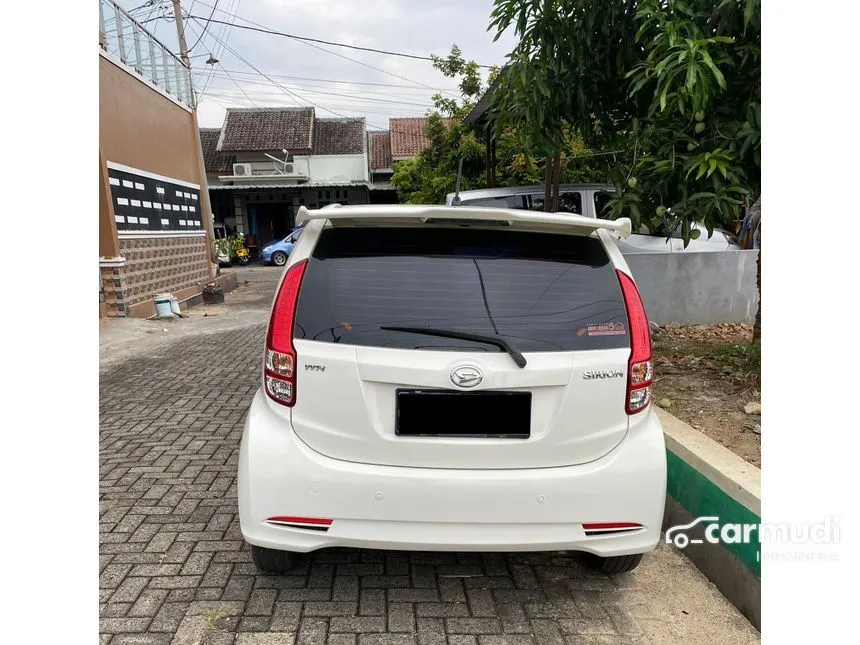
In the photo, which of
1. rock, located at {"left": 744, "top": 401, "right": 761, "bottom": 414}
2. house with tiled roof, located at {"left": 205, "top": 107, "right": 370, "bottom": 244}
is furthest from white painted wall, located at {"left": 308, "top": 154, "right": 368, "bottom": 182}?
rock, located at {"left": 744, "top": 401, "right": 761, "bottom": 414}

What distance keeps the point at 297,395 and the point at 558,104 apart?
323 cm

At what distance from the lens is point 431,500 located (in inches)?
81.7

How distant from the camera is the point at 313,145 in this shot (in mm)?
28078

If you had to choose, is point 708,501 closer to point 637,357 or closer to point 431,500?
point 637,357

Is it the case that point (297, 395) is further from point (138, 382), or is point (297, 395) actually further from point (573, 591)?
point (138, 382)

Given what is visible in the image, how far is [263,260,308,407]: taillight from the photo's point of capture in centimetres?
213

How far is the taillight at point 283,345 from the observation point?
2131mm

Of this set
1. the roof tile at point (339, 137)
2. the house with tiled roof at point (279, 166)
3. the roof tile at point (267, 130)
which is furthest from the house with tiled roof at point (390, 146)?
the roof tile at point (267, 130)

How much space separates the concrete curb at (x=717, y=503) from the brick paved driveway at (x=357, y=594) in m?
0.07

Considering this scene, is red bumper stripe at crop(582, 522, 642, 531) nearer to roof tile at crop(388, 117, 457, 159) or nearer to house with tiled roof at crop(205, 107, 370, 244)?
house with tiled roof at crop(205, 107, 370, 244)

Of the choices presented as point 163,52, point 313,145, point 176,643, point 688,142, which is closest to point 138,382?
point 176,643

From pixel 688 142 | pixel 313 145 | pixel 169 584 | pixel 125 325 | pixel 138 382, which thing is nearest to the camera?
pixel 169 584

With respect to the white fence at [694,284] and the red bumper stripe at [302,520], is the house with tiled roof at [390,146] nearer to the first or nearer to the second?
the white fence at [694,284]

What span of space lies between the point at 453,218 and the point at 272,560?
161cm
